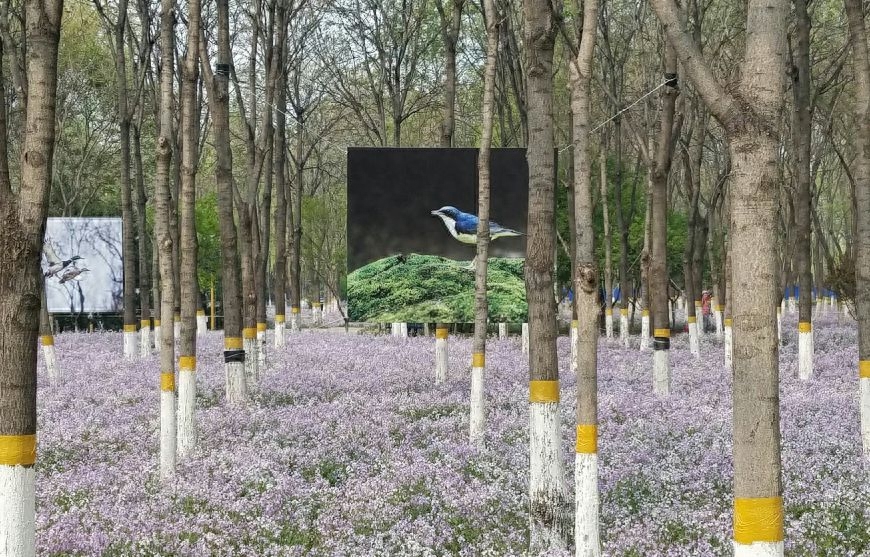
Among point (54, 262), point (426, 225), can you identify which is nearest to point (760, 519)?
point (426, 225)

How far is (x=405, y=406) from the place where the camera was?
15.7m

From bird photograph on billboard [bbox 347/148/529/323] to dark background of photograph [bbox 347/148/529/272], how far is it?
23 millimetres

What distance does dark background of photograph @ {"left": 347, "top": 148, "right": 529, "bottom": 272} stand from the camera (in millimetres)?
20328

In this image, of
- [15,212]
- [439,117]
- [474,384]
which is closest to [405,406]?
[474,384]

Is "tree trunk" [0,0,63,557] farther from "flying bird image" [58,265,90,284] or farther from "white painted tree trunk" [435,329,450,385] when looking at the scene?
"flying bird image" [58,265,90,284]

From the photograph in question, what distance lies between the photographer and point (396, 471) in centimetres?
1094

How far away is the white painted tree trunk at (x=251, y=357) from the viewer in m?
18.5

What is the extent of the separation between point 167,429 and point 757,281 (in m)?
8.31

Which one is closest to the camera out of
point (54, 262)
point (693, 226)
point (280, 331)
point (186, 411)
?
point (186, 411)

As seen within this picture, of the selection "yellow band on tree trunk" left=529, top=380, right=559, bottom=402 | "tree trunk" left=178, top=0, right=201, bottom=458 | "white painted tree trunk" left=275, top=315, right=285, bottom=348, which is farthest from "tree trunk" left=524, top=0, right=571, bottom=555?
"white painted tree trunk" left=275, top=315, right=285, bottom=348

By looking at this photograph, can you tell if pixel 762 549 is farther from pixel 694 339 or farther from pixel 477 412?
pixel 694 339

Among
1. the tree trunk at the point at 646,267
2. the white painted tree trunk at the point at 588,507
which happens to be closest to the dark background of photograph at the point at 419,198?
the tree trunk at the point at 646,267

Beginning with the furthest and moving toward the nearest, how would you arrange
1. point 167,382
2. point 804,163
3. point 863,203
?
point 804,163 < point 863,203 < point 167,382

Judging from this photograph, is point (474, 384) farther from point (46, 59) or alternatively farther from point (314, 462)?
point (46, 59)
